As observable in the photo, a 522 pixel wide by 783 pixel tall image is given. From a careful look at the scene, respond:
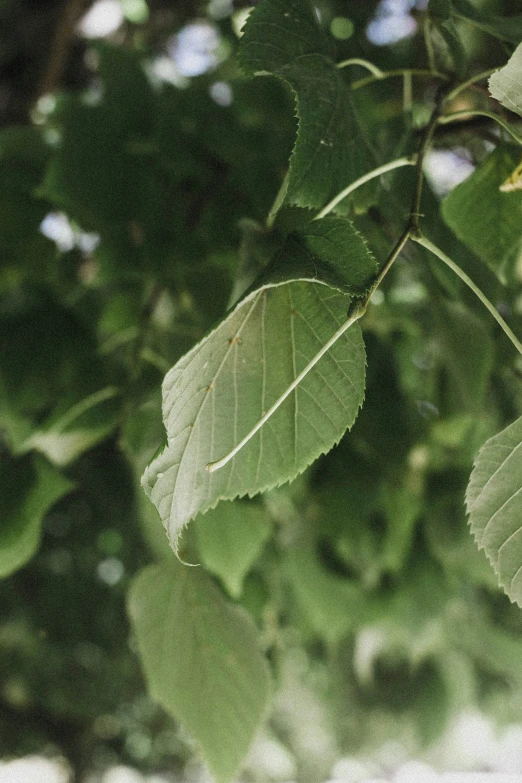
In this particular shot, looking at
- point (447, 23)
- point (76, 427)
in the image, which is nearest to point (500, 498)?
point (447, 23)

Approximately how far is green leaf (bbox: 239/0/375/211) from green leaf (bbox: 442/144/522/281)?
8 centimetres

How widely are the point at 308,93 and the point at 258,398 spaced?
0.40ft

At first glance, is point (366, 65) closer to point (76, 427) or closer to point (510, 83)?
point (510, 83)

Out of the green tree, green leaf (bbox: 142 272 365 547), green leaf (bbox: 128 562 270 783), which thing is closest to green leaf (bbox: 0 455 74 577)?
the green tree

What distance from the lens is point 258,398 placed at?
0.90 feet

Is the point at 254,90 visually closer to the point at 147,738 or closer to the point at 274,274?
the point at 274,274

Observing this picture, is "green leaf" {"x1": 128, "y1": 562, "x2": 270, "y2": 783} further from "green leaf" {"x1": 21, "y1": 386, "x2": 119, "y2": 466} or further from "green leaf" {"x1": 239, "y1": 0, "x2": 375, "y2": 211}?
Result: "green leaf" {"x1": 239, "y1": 0, "x2": 375, "y2": 211}

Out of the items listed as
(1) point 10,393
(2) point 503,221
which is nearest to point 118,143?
(1) point 10,393

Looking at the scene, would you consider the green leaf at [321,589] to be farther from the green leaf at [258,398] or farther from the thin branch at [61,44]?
the thin branch at [61,44]

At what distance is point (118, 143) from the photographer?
1.85 feet

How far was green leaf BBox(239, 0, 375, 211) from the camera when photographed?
27cm

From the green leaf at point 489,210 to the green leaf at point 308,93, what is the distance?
0.25 ft

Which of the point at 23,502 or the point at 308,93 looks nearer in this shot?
the point at 308,93

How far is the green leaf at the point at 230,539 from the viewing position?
53 cm
